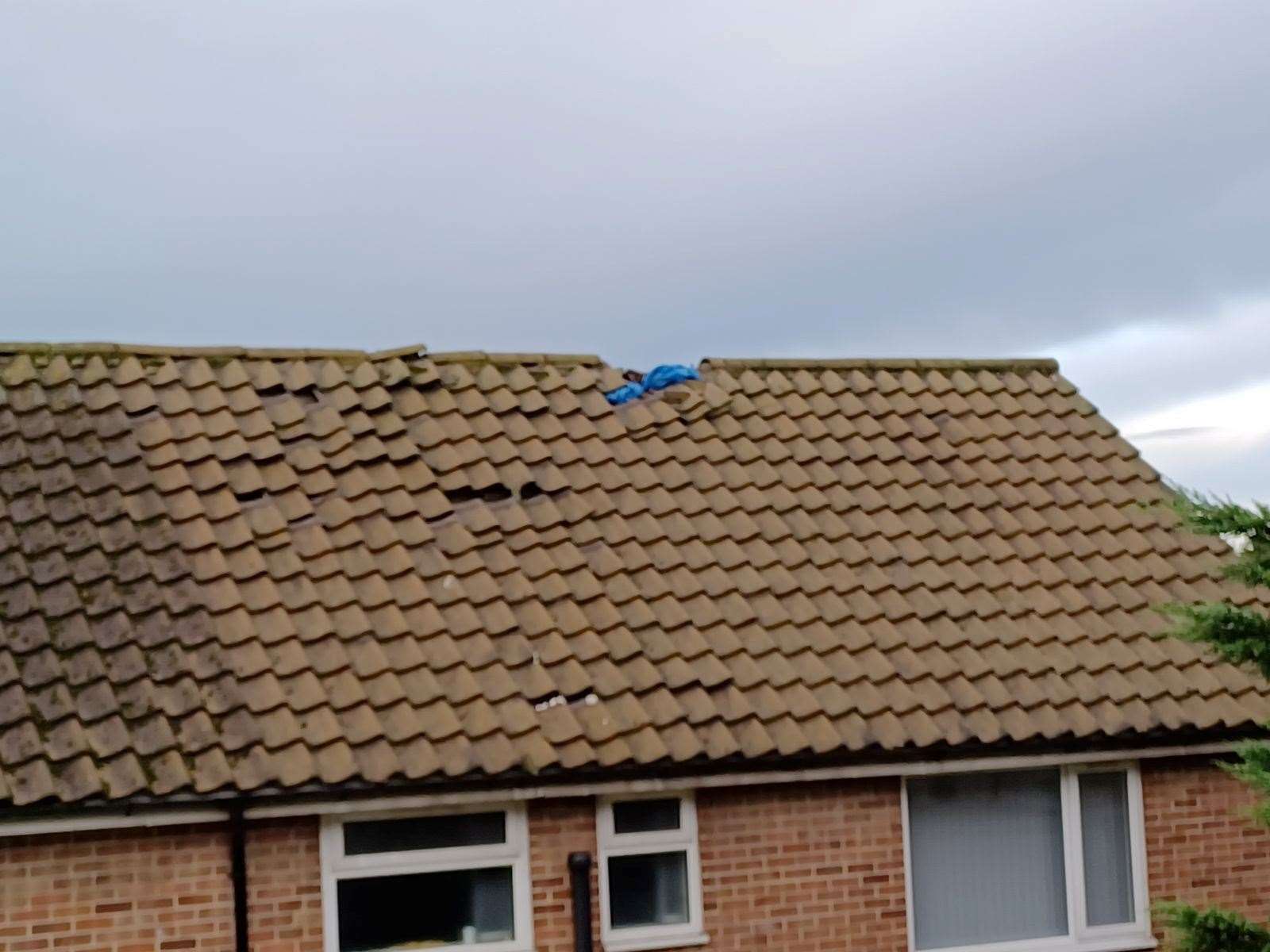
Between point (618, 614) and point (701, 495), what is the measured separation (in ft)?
5.61

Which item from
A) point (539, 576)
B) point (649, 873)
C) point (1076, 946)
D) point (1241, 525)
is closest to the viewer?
point (1241, 525)

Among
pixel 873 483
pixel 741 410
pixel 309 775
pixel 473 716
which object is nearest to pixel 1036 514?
pixel 873 483

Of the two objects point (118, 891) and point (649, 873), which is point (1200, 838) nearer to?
point (649, 873)

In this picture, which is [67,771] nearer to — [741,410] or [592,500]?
[592,500]

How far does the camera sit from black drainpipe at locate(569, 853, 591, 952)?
9133mm

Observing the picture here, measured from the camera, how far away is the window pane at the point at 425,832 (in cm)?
902

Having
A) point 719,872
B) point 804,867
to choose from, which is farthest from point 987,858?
point 719,872

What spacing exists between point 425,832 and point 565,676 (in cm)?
127

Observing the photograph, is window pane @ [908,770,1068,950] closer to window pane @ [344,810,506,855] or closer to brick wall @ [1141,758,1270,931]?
brick wall @ [1141,758,1270,931]

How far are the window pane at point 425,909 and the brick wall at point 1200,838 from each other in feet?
14.3

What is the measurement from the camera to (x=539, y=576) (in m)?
10.4

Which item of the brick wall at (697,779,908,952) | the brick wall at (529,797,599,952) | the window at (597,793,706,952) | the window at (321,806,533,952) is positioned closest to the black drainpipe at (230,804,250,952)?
the window at (321,806,533,952)

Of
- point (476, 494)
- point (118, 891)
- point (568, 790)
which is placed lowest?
point (118, 891)

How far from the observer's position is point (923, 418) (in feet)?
42.8
